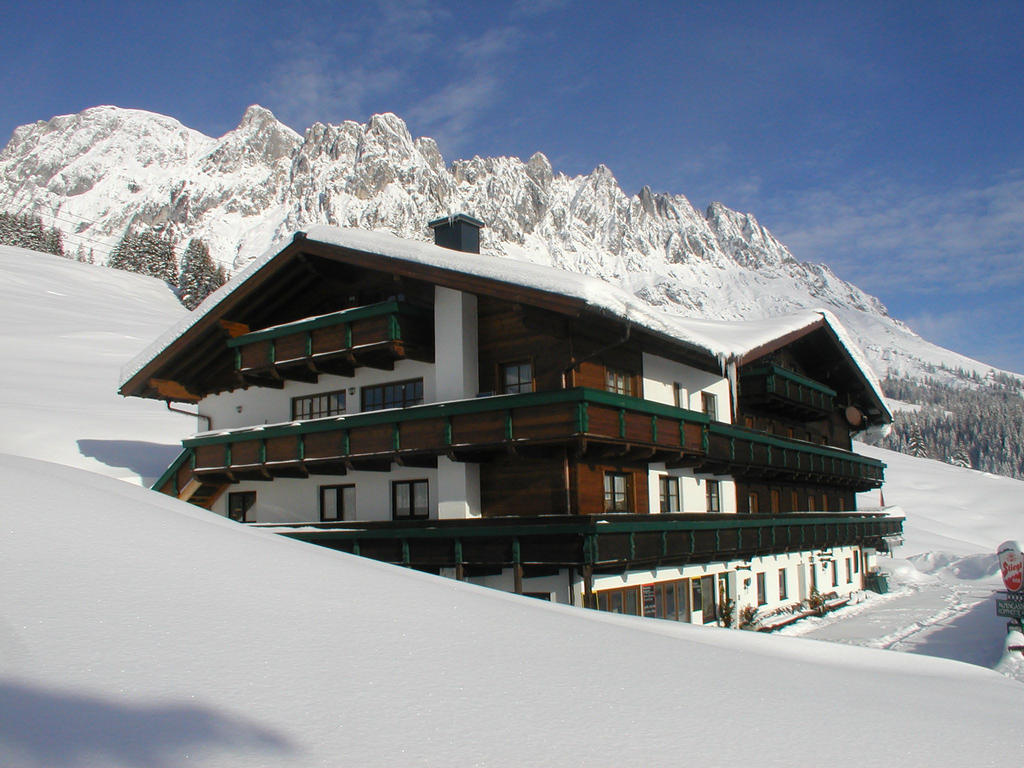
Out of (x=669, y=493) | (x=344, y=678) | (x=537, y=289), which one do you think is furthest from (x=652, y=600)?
(x=344, y=678)

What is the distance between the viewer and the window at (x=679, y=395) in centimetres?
2273

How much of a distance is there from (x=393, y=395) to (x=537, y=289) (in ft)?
20.9

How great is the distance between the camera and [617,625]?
25.2 ft

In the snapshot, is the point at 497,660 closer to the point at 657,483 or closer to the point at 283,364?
the point at 657,483

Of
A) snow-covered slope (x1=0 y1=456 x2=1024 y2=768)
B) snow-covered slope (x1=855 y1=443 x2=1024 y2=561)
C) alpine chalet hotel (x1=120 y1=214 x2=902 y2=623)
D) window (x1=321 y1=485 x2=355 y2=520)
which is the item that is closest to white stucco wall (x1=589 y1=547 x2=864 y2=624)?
alpine chalet hotel (x1=120 y1=214 x2=902 y2=623)

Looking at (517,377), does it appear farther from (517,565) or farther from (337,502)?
(337,502)

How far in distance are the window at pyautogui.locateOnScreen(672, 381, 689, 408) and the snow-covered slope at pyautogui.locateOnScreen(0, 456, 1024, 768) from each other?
15.3 metres

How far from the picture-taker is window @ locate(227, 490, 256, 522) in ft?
80.8

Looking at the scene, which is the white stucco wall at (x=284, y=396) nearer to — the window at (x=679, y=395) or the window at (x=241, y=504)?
the window at (x=241, y=504)

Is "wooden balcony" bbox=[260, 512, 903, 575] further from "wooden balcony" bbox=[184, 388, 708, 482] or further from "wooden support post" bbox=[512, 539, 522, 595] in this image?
"wooden balcony" bbox=[184, 388, 708, 482]

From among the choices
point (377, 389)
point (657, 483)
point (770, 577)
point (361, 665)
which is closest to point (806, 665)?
point (361, 665)

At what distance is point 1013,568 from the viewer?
2091 centimetres

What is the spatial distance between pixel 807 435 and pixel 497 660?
100 feet

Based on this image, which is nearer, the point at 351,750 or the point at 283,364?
the point at 351,750
